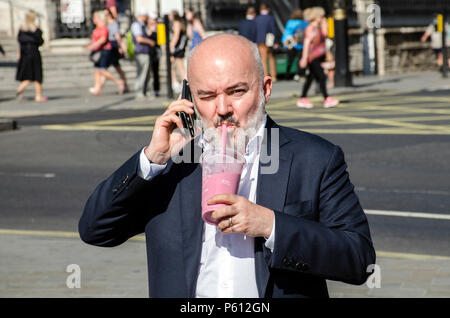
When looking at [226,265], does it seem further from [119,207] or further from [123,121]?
[123,121]

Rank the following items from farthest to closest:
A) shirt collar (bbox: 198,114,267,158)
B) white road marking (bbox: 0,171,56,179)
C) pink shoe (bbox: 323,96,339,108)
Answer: pink shoe (bbox: 323,96,339,108) → white road marking (bbox: 0,171,56,179) → shirt collar (bbox: 198,114,267,158)

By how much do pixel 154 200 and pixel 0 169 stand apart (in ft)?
30.2

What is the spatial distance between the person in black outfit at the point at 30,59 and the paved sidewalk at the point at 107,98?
1.27ft

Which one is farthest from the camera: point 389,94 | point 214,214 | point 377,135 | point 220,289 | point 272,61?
point 272,61

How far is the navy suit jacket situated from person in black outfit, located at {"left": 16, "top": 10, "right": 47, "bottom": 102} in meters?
18.9

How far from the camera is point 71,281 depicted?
248 inches

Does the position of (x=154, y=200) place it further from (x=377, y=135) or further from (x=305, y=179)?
(x=377, y=135)

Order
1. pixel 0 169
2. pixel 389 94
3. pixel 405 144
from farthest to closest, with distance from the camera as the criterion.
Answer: pixel 389 94, pixel 405 144, pixel 0 169

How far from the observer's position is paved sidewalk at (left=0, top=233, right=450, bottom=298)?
597 cm

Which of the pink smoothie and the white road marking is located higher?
the pink smoothie

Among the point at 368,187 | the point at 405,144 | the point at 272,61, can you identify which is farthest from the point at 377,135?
the point at 272,61

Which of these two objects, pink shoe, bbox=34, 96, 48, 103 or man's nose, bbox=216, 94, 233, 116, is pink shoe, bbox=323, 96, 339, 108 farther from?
man's nose, bbox=216, 94, 233, 116

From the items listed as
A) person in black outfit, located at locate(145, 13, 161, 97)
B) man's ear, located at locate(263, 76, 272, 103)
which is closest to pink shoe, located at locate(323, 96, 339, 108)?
person in black outfit, located at locate(145, 13, 161, 97)

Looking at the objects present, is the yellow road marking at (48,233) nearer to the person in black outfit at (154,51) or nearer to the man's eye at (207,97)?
the man's eye at (207,97)
